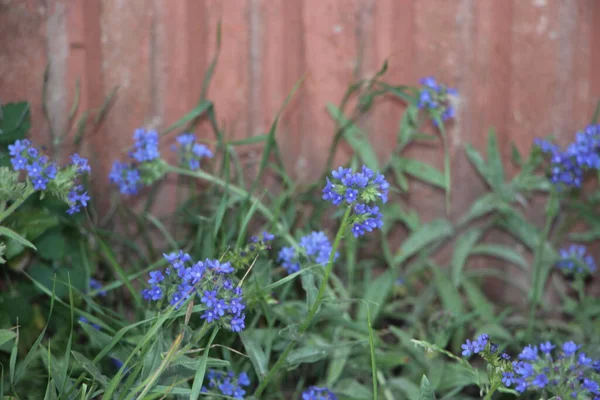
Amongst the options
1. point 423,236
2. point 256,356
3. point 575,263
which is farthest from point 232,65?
point 575,263

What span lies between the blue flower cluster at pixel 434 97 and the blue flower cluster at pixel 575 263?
66cm

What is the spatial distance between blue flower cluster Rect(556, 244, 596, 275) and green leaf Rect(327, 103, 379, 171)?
76 cm

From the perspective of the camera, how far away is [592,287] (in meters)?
2.78

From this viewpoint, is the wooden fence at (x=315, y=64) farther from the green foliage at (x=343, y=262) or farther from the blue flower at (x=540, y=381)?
the blue flower at (x=540, y=381)

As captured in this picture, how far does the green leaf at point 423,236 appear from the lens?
8.47ft

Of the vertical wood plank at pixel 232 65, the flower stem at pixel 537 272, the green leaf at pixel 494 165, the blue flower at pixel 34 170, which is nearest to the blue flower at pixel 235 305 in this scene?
the blue flower at pixel 34 170

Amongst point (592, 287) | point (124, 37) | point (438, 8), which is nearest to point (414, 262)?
point (592, 287)

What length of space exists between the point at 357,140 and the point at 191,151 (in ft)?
2.08

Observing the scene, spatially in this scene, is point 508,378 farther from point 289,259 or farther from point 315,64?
point 315,64

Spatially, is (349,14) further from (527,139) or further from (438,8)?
(527,139)

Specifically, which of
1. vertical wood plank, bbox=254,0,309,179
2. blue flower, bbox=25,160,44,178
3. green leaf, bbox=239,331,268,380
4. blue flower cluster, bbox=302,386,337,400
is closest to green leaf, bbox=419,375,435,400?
blue flower cluster, bbox=302,386,337,400

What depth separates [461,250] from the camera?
2.63 meters

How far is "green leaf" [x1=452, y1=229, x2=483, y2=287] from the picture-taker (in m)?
2.59

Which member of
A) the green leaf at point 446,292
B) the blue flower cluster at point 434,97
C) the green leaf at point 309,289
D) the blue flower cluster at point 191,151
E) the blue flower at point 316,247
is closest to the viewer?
the green leaf at point 309,289
